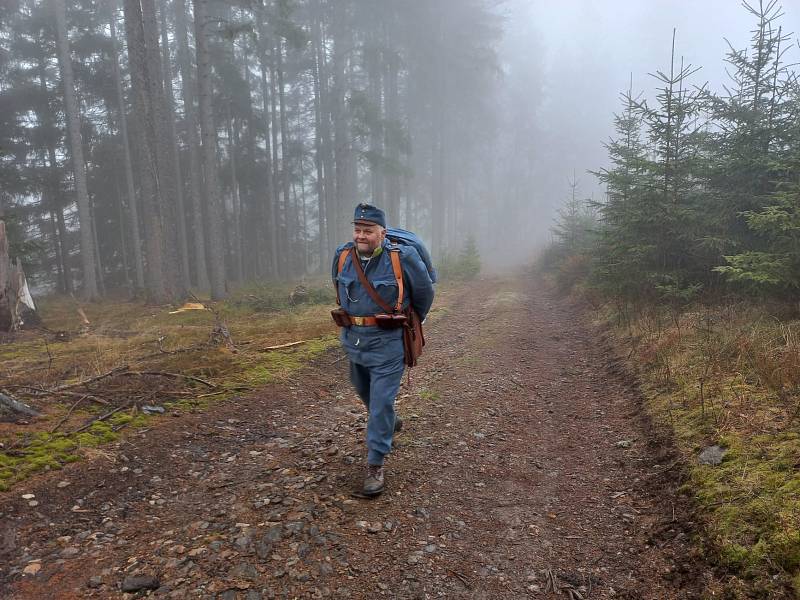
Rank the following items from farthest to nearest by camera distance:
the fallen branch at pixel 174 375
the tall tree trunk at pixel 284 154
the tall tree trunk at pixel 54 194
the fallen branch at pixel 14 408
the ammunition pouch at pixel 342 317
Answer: the tall tree trunk at pixel 284 154 → the tall tree trunk at pixel 54 194 → the fallen branch at pixel 174 375 → the fallen branch at pixel 14 408 → the ammunition pouch at pixel 342 317

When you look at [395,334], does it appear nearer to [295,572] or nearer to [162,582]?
[295,572]

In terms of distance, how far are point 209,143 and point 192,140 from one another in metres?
4.60

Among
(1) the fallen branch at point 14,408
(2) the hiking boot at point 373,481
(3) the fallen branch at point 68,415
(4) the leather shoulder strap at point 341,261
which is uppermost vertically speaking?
(4) the leather shoulder strap at point 341,261

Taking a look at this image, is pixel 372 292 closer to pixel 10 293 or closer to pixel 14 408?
pixel 14 408

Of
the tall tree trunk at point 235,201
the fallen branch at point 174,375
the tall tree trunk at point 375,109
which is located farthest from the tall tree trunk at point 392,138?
the fallen branch at point 174,375

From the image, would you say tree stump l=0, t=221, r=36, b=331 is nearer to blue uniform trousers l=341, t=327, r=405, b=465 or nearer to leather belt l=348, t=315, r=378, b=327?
leather belt l=348, t=315, r=378, b=327

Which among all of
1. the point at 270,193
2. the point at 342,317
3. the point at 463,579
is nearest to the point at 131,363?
the point at 342,317

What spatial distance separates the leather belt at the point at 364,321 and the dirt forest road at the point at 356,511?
1.39m

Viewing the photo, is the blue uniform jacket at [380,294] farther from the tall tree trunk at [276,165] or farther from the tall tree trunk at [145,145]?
the tall tree trunk at [276,165]

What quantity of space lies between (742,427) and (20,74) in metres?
27.9

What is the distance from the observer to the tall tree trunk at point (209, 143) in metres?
14.1

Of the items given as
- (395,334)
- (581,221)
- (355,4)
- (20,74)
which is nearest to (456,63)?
(355,4)

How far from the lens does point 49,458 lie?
392 centimetres

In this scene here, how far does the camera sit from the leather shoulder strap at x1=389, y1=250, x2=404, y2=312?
3.89 meters
